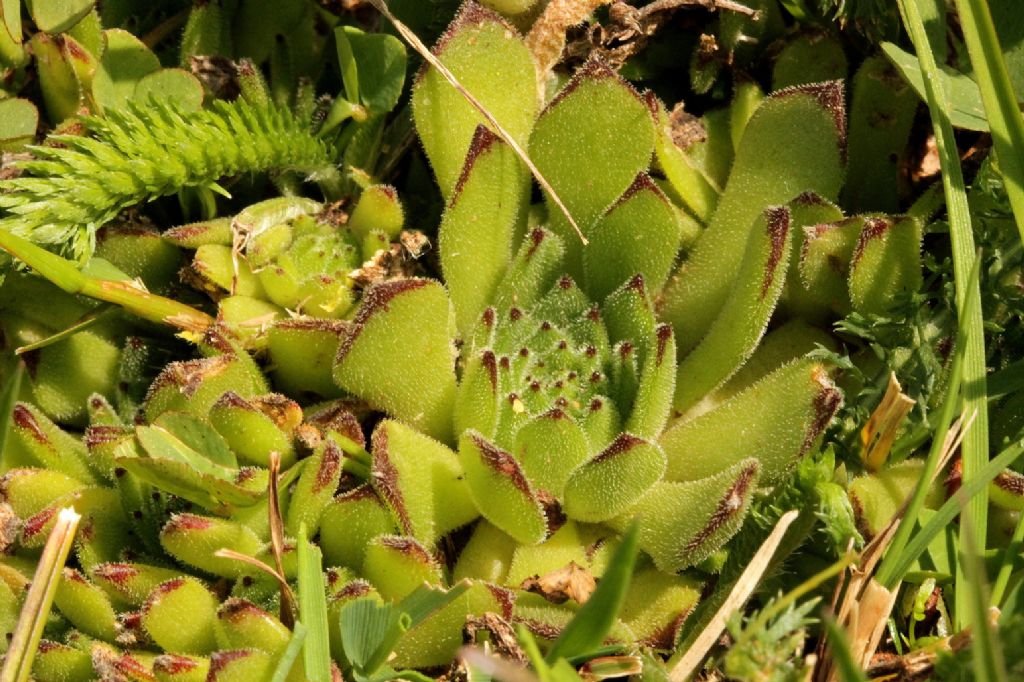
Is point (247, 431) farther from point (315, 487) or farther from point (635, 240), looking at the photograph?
point (635, 240)

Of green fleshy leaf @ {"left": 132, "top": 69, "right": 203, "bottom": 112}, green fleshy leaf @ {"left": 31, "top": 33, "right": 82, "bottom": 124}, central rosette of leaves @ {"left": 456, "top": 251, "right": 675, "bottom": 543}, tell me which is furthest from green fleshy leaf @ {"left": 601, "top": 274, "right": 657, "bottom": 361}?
green fleshy leaf @ {"left": 31, "top": 33, "right": 82, "bottom": 124}

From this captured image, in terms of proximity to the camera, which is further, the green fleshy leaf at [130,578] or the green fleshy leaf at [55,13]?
the green fleshy leaf at [55,13]

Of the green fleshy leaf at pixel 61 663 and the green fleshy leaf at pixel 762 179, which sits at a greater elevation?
the green fleshy leaf at pixel 762 179

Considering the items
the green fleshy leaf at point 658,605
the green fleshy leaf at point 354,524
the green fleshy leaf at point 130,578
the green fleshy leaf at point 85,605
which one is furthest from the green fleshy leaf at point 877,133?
the green fleshy leaf at point 85,605

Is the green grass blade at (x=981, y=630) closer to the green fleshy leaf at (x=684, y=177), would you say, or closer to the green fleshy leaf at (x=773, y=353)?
the green fleshy leaf at (x=773, y=353)

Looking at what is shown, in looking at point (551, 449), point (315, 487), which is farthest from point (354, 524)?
point (551, 449)

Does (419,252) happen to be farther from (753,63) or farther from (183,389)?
(753,63)

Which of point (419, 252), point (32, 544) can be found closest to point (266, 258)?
point (419, 252)
